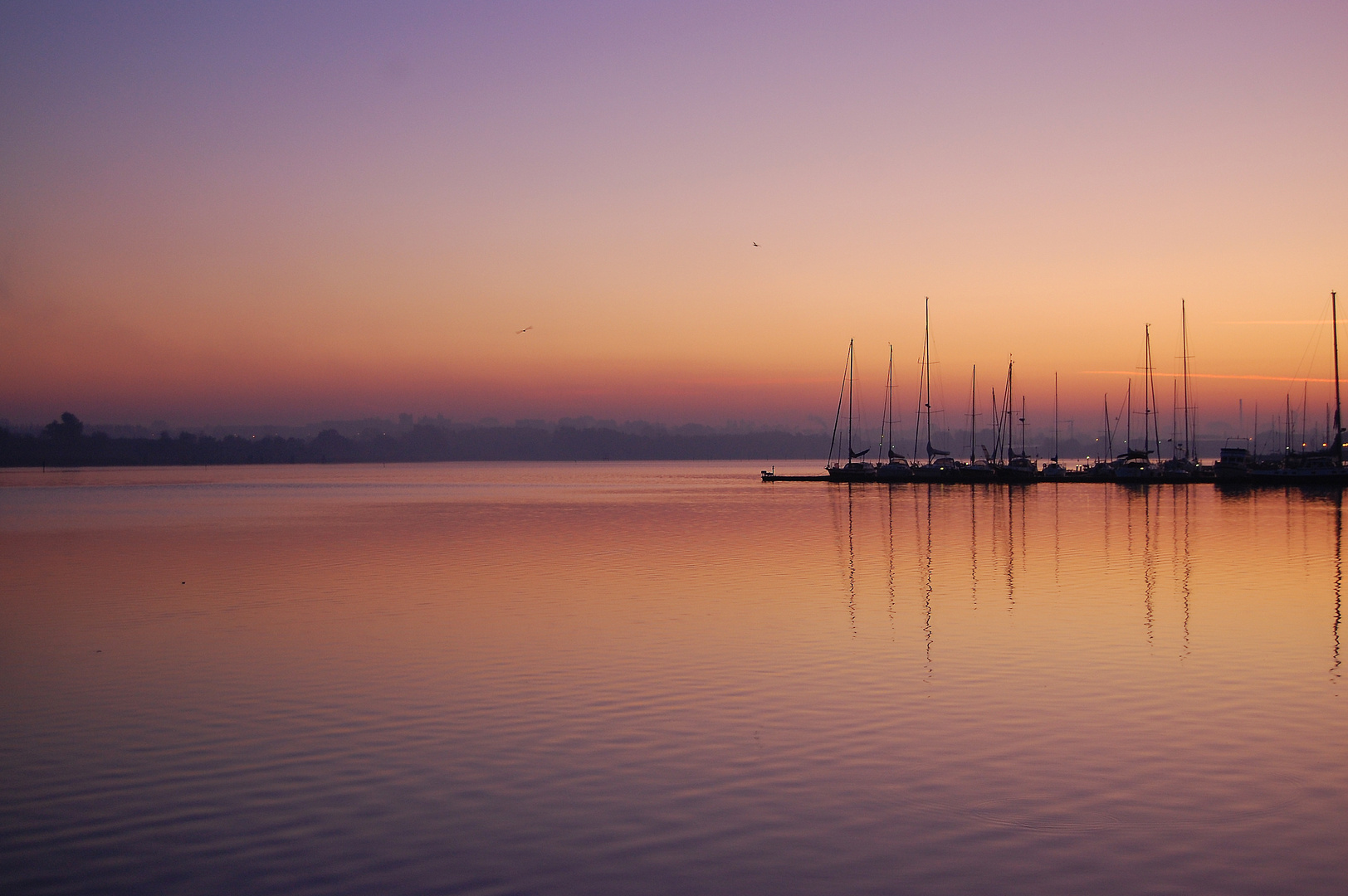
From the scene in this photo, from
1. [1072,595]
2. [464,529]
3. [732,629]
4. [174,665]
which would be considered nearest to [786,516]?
[464,529]

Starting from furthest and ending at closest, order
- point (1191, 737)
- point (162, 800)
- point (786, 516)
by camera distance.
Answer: point (786, 516) → point (1191, 737) → point (162, 800)

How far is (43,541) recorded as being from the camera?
170 ft

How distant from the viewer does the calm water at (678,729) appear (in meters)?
10.3

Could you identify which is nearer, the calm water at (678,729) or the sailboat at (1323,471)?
the calm water at (678,729)

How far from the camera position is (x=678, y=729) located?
604 inches

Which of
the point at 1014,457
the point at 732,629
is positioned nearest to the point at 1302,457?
the point at 1014,457

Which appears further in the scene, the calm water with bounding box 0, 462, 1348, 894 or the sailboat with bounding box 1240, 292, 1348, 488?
the sailboat with bounding box 1240, 292, 1348, 488

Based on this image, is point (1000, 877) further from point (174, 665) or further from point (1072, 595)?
point (1072, 595)

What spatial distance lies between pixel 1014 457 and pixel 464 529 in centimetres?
9050

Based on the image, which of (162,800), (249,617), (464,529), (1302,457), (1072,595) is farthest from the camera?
(1302,457)

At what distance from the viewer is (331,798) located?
40.0 ft

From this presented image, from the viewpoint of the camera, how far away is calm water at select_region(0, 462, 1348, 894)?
1030 cm

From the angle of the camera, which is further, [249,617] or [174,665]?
[249,617]

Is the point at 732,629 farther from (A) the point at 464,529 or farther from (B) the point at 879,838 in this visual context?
(A) the point at 464,529
